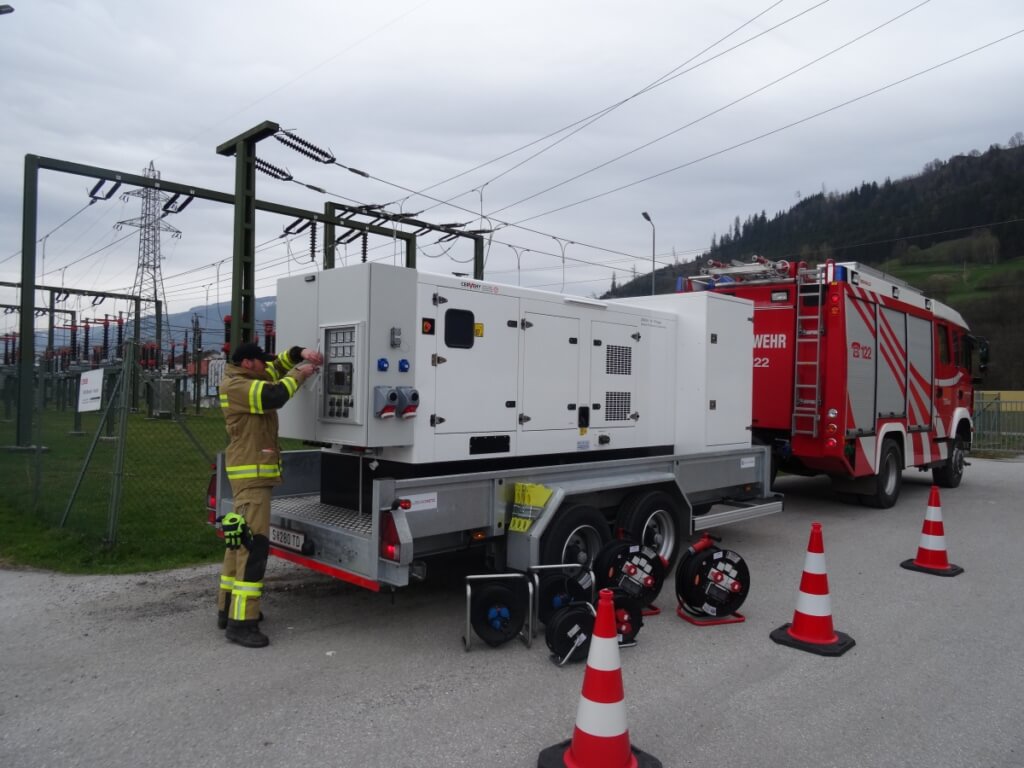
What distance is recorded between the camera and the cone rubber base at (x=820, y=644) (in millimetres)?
5148

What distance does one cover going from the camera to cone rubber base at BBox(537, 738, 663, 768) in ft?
11.5

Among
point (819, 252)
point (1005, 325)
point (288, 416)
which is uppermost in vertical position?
point (819, 252)

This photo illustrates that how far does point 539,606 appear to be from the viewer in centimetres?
535

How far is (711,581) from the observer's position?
5.72 metres

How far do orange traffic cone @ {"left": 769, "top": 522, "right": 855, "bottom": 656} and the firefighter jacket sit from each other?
3.94 meters

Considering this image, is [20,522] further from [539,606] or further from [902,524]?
[902,524]

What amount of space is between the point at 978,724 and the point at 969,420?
11632mm

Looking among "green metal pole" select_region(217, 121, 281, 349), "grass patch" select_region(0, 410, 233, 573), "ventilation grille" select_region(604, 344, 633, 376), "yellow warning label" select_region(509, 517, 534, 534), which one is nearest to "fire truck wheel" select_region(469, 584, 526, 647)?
"yellow warning label" select_region(509, 517, 534, 534)

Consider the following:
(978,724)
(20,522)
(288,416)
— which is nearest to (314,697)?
(288,416)

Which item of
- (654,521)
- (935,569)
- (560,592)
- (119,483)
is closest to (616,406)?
(654,521)

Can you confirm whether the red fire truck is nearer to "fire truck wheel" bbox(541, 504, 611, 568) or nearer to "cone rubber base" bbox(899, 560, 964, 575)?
"cone rubber base" bbox(899, 560, 964, 575)

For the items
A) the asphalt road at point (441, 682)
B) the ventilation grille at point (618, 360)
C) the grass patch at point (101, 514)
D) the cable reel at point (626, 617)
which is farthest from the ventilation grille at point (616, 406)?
the grass patch at point (101, 514)

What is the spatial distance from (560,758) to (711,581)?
2.56 m

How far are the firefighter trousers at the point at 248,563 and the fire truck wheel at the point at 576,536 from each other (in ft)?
6.83
